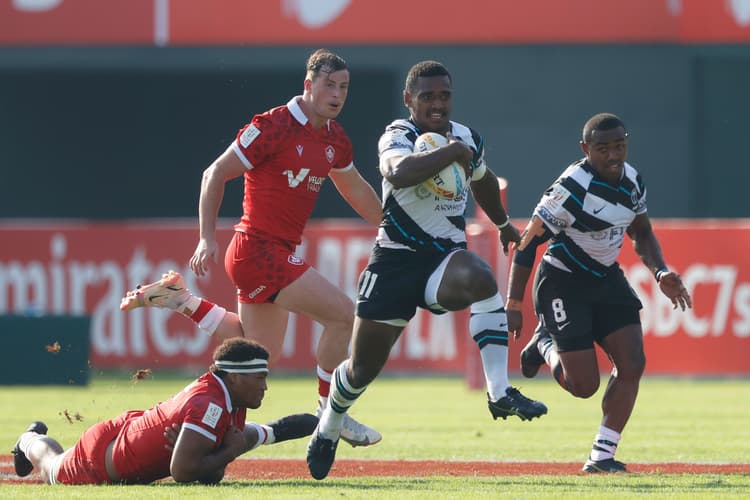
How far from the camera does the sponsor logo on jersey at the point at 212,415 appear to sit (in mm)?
8555

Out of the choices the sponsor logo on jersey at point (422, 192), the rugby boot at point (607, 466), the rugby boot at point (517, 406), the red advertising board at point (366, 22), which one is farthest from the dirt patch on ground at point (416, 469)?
the red advertising board at point (366, 22)

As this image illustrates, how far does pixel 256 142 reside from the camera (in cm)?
988

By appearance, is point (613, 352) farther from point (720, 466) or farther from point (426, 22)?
point (426, 22)

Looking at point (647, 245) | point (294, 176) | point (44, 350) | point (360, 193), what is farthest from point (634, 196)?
point (44, 350)

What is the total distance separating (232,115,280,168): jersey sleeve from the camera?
988cm

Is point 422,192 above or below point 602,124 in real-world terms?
below

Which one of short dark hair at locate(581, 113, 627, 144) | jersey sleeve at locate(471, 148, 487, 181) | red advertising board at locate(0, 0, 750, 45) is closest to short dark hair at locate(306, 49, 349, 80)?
jersey sleeve at locate(471, 148, 487, 181)

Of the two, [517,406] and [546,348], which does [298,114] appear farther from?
[517,406]

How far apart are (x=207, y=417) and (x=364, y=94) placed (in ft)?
50.9

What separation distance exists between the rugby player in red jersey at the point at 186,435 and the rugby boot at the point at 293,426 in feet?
2.07

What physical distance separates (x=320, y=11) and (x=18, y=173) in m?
5.52

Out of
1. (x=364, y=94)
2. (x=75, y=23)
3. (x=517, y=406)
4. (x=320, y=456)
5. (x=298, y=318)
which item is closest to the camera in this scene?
(x=517, y=406)

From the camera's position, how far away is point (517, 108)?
79.7ft

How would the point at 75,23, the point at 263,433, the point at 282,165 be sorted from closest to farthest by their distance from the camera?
the point at 263,433
the point at 282,165
the point at 75,23
